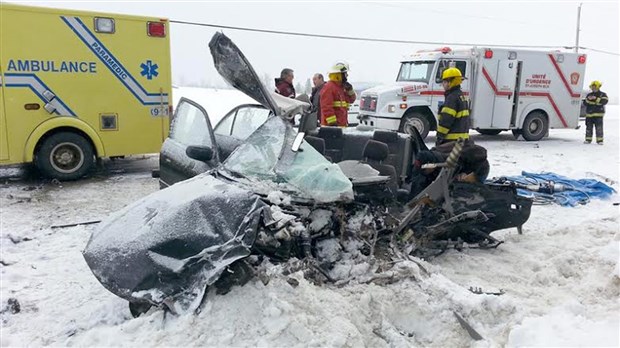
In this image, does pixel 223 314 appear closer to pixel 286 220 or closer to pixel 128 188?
pixel 286 220

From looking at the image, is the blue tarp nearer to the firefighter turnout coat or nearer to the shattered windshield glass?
the firefighter turnout coat

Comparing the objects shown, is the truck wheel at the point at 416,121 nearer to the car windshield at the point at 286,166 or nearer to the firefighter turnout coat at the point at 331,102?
the firefighter turnout coat at the point at 331,102

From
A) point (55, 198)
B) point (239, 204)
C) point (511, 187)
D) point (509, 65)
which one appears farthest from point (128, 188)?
point (509, 65)

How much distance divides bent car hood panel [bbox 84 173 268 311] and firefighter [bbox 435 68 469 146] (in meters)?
3.50

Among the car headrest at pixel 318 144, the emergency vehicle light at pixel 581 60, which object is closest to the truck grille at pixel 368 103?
the emergency vehicle light at pixel 581 60

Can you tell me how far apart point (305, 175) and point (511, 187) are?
2525 mm

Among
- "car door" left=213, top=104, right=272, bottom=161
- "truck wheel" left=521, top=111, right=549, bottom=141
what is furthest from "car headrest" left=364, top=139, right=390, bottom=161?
"truck wheel" left=521, top=111, right=549, bottom=141

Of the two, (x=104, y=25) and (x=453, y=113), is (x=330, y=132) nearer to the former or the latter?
(x=453, y=113)

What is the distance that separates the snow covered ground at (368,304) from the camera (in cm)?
301

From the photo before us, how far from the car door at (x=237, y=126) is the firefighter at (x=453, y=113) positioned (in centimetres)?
233

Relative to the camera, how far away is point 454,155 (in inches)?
188

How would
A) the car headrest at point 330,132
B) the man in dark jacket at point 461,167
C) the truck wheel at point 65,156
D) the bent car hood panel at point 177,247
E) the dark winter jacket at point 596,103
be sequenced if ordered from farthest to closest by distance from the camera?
the dark winter jacket at point 596,103 → the truck wheel at point 65,156 → the car headrest at point 330,132 → the man in dark jacket at point 461,167 → the bent car hood panel at point 177,247

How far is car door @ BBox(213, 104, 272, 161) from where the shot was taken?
525 cm

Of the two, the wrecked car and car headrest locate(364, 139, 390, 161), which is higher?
car headrest locate(364, 139, 390, 161)
